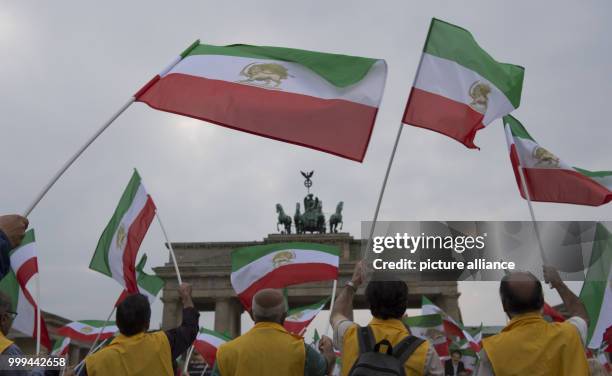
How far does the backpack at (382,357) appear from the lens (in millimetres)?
3139

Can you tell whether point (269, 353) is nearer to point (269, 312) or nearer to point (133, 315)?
point (269, 312)

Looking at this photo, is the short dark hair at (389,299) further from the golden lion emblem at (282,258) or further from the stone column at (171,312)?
the stone column at (171,312)

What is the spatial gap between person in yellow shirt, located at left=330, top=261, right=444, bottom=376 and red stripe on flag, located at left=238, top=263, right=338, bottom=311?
5.39m

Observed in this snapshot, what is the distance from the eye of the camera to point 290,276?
30.2 ft

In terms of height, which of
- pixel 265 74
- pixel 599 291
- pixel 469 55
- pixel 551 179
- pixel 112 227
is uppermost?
pixel 469 55

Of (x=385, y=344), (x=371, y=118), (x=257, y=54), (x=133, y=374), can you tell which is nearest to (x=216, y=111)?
(x=257, y=54)

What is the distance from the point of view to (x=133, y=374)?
3.69 metres

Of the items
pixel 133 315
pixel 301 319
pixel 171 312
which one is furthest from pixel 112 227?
pixel 171 312

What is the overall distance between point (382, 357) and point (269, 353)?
80 centimetres

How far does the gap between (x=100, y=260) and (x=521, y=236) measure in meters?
6.34

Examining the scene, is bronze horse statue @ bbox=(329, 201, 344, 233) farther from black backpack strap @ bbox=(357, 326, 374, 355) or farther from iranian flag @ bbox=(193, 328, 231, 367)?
black backpack strap @ bbox=(357, 326, 374, 355)

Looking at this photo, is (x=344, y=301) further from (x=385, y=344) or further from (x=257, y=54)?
(x=257, y=54)

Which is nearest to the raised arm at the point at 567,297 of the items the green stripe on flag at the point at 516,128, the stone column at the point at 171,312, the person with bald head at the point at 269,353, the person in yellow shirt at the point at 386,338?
the person in yellow shirt at the point at 386,338

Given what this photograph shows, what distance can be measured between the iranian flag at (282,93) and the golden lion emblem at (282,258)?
3830 millimetres
